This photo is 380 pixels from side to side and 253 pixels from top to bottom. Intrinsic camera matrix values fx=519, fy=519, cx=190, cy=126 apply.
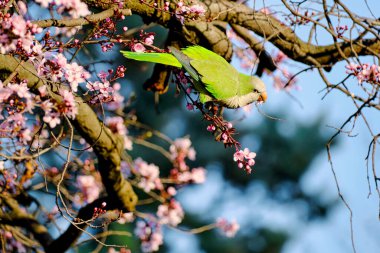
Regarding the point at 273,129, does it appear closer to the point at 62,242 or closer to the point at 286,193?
the point at 286,193

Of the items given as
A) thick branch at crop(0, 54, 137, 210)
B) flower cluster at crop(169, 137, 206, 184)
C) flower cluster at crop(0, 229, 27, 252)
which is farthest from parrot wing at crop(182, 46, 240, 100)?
flower cluster at crop(0, 229, 27, 252)

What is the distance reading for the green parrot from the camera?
2395 mm

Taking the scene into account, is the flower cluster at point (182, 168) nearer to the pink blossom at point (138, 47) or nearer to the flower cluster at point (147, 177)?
the flower cluster at point (147, 177)

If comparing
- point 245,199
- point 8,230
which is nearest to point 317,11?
point 8,230

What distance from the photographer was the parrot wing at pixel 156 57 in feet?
7.67

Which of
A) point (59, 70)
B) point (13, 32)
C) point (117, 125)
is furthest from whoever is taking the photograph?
point (117, 125)

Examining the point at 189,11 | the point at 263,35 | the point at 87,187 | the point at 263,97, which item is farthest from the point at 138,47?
the point at 87,187

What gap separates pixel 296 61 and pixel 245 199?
11422 mm

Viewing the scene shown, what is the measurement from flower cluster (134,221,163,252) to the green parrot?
1.55 meters

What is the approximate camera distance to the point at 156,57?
2.40m

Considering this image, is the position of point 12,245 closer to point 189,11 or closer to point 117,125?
point 117,125

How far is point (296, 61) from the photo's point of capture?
312 centimetres

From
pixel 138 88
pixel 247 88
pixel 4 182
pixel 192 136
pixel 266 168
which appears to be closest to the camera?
pixel 247 88

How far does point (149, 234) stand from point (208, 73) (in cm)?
185
